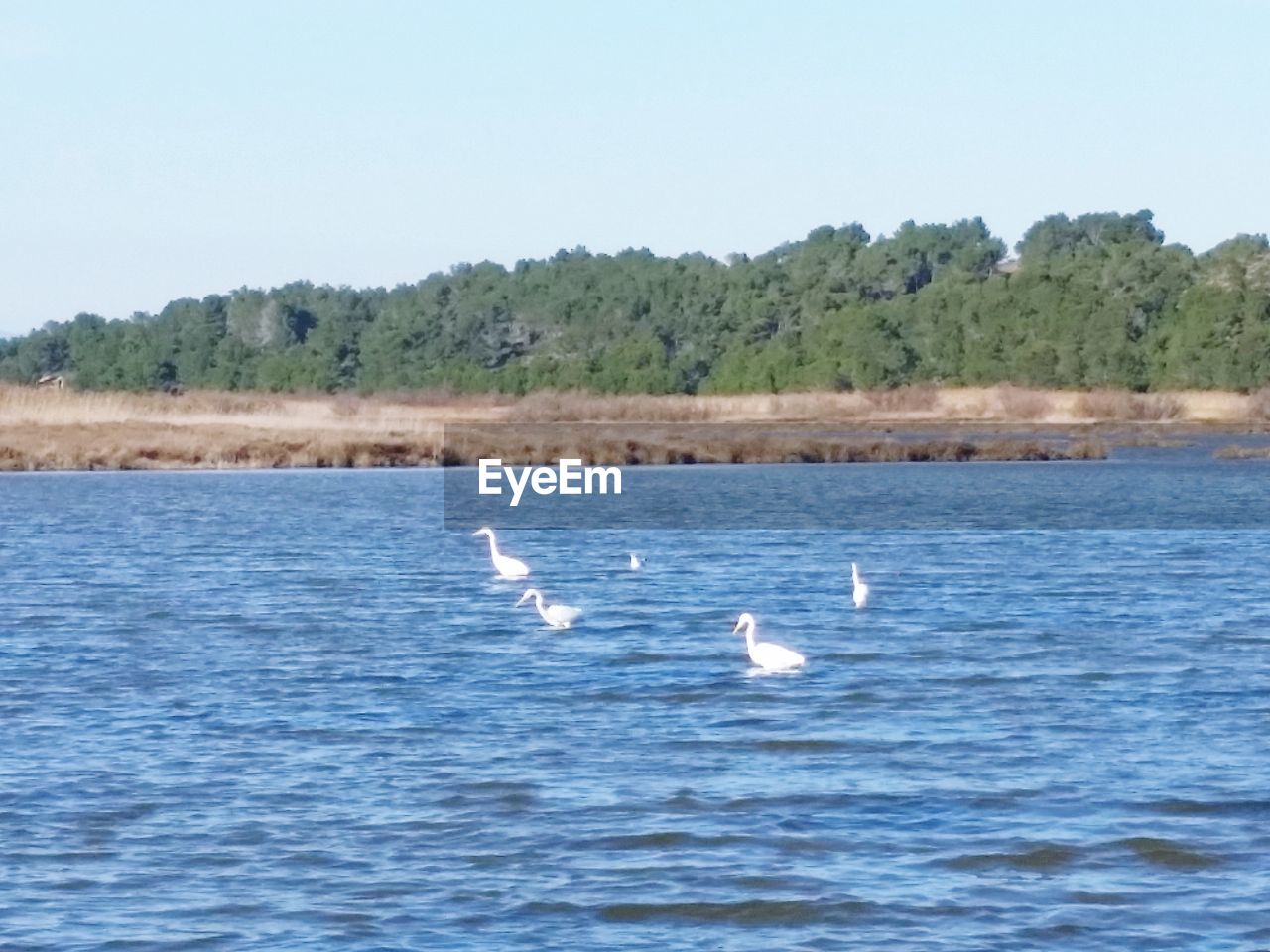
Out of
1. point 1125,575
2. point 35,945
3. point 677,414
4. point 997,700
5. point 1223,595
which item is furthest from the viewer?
point 677,414

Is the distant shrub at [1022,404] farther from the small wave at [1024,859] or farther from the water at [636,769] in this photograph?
the small wave at [1024,859]

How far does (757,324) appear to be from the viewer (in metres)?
113

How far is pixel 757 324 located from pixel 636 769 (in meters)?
99.2

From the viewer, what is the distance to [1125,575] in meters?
29.7

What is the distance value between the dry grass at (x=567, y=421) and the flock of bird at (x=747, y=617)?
28.7 metres

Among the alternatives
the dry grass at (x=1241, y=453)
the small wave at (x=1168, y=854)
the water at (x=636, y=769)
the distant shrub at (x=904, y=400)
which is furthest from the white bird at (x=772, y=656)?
the distant shrub at (x=904, y=400)

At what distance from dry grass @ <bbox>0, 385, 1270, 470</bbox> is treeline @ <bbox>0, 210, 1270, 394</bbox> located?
456 cm

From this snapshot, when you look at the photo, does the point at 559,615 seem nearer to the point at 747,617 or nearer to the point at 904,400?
the point at 747,617

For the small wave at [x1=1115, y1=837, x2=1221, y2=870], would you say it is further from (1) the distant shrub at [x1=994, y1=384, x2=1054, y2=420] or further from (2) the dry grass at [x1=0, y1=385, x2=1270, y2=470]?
(1) the distant shrub at [x1=994, y1=384, x2=1054, y2=420]

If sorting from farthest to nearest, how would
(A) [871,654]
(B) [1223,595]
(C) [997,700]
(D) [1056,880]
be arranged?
(B) [1223,595], (A) [871,654], (C) [997,700], (D) [1056,880]

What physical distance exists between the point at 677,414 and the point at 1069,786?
2802 inches

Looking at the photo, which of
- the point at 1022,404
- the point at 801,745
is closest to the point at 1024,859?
the point at 801,745

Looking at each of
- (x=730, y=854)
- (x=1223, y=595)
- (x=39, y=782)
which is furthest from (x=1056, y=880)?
(x=1223, y=595)

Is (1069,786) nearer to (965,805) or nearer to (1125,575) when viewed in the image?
(965,805)
